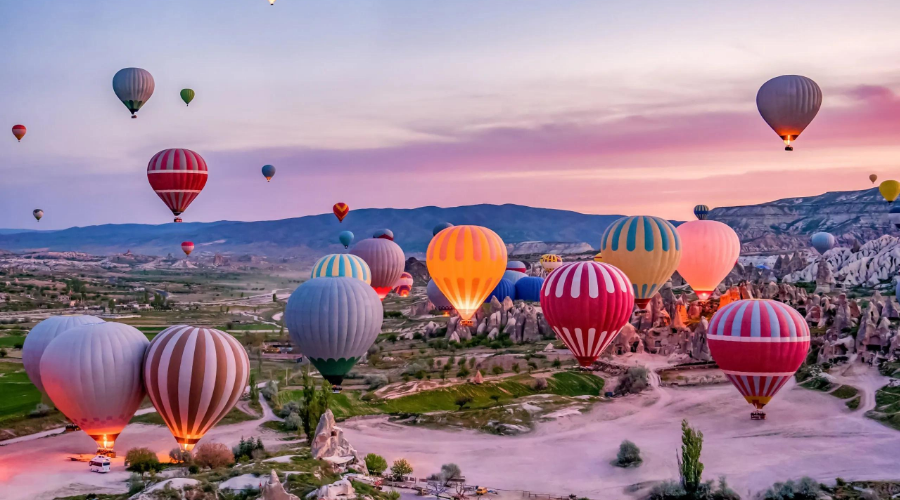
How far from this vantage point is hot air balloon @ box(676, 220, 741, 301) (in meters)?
64.2

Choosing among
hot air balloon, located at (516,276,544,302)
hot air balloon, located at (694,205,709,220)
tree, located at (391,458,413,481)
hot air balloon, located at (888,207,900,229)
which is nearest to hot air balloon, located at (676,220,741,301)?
hot air balloon, located at (516,276,544,302)

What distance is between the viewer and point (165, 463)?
119ft

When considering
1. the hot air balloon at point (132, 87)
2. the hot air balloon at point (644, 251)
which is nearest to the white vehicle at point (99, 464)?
the hot air balloon at point (644, 251)

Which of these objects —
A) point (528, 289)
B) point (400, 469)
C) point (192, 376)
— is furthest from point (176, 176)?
point (528, 289)

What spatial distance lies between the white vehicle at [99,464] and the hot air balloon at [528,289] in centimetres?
5637

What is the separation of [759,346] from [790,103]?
16.3 metres

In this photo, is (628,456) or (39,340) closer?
(628,456)

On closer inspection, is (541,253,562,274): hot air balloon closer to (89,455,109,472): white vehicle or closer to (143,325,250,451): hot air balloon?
(143,325,250,451): hot air balloon

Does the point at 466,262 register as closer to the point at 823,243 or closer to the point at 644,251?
the point at 644,251

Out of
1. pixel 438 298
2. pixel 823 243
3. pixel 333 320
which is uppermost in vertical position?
pixel 823 243

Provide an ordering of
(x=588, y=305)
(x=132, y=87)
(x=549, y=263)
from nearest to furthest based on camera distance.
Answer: (x=588, y=305)
(x=132, y=87)
(x=549, y=263)

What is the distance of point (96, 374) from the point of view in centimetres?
3622

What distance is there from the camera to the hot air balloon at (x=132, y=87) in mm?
63000

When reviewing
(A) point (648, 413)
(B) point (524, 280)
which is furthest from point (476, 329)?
(A) point (648, 413)
